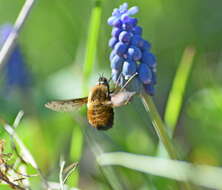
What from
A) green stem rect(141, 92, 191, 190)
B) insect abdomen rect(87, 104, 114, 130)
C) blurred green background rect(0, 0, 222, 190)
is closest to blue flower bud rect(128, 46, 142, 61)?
green stem rect(141, 92, 191, 190)

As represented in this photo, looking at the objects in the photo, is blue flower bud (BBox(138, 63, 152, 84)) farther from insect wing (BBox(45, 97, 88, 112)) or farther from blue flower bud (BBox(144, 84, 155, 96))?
insect wing (BBox(45, 97, 88, 112))

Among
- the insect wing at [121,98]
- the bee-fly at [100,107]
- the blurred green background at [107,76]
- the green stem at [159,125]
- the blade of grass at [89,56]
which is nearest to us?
the insect wing at [121,98]

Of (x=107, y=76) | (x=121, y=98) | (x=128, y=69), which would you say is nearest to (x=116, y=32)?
(x=128, y=69)

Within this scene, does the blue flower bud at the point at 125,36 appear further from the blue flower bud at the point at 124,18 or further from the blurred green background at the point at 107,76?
the blurred green background at the point at 107,76

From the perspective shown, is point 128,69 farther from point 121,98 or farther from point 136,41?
point 121,98

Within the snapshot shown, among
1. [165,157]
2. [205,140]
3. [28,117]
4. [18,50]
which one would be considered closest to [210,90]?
[205,140]

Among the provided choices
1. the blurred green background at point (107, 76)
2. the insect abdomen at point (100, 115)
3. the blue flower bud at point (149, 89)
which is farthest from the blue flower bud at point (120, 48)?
the blurred green background at point (107, 76)
